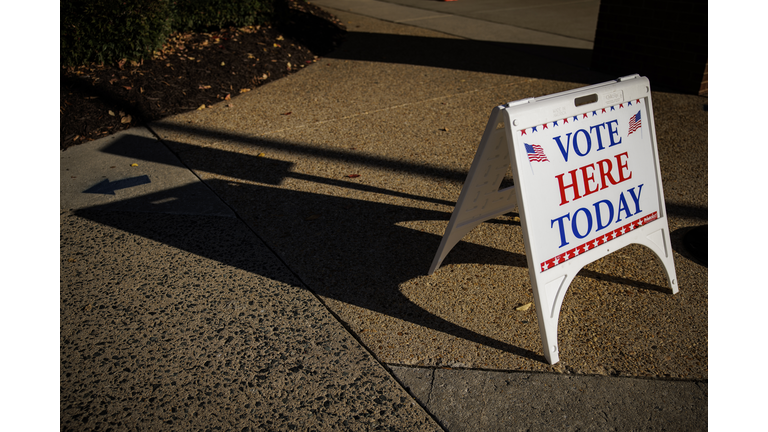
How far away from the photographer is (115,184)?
4332 millimetres

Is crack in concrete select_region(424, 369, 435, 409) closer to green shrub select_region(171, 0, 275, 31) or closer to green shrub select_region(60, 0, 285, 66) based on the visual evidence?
green shrub select_region(60, 0, 285, 66)

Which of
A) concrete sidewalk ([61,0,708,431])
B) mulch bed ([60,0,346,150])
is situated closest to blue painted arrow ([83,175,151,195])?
concrete sidewalk ([61,0,708,431])

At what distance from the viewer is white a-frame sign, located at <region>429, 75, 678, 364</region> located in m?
2.47

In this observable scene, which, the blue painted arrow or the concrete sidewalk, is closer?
A: the concrete sidewalk

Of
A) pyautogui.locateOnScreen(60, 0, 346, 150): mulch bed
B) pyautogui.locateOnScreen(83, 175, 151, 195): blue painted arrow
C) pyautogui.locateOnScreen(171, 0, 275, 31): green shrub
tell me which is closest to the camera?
pyautogui.locateOnScreen(83, 175, 151, 195): blue painted arrow

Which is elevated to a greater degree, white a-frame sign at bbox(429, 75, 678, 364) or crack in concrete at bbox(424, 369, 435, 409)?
white a-frame sign at bbox(429, 75, 678, 364)

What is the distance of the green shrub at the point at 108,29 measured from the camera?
6.04 metres

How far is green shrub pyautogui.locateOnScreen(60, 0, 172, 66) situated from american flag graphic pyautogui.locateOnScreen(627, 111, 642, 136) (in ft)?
18.5

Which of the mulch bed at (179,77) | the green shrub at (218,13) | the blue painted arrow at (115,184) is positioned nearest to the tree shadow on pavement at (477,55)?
the mulch bed at (179,77)

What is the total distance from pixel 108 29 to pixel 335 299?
5.03m

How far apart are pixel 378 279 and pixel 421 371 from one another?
2.58 ft

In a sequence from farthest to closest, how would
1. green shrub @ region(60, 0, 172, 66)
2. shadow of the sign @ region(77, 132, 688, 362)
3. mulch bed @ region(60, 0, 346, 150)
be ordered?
green shrub @ region(60, 0, 172, 66) < mulch bed @ region(60, 0, 346, 150) < shadow of the sign @ region(77, 132, 688, 362)

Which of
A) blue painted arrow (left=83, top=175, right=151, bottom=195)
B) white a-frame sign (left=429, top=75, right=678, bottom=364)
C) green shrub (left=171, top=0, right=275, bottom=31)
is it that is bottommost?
blue painted arrow (left=83, top=175, right=151, bottom=195)

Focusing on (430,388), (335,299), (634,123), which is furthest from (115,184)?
(634,123)
